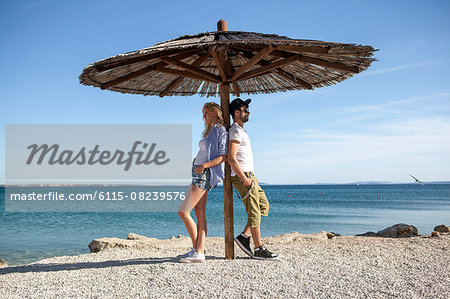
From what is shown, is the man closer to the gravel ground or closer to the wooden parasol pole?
the wooden parasol pole

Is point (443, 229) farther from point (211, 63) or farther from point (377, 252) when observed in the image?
point (211, 63)

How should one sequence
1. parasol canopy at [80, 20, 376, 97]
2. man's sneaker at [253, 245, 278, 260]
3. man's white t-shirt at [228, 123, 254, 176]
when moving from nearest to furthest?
1. parasol canopy at [80, 20, 376, 97]
2. man's white t-shirt at [228, 123, 254, 176]
3. man's sneaker at [253, 245, 278, 260]

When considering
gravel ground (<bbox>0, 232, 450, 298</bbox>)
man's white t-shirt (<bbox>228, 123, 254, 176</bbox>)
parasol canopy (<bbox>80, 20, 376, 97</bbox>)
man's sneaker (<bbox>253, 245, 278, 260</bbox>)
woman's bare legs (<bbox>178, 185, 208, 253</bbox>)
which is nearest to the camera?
gravel ground (<bbox>0, 232, 450, 298</bbox>)

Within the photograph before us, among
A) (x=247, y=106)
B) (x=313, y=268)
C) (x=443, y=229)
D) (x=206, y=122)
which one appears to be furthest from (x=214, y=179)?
(x=443, y=229)

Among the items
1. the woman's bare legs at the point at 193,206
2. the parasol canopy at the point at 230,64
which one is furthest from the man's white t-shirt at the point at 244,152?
the parasol canopy at the point at 230,64

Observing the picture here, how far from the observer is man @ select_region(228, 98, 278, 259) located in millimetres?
4320

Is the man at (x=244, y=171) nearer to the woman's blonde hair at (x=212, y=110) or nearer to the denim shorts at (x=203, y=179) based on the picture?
the woman's blonde hair at (x=212, y=110)

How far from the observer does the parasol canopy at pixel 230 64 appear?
3.91 metres

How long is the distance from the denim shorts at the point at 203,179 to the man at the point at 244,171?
297 millimetres

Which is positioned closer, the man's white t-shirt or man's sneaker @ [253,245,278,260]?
the man's white t-shirt

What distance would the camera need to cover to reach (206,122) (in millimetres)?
4516

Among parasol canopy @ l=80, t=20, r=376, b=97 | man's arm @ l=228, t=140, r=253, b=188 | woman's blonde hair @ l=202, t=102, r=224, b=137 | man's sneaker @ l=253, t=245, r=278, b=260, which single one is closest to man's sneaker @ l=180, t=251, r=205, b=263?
man's sneaker @ l=253, t=245, r=278, b=260

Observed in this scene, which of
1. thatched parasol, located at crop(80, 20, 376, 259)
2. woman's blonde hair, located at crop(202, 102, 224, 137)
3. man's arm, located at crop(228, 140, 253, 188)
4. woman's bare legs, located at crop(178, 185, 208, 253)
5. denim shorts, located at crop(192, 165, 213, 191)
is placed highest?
thatched parasol, located at crop(80, 20, 376, 259)

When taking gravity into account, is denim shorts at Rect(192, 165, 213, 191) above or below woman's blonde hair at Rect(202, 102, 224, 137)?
below
